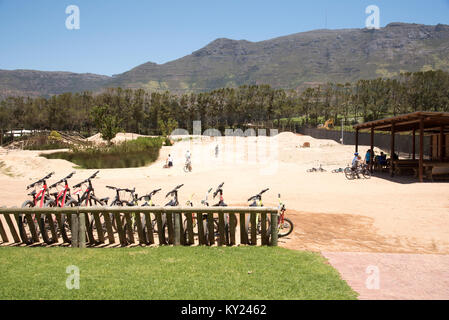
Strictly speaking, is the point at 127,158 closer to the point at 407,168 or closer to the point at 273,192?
the point at 273,192

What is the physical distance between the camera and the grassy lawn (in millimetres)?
4070

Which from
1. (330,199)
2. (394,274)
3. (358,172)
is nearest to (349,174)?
(358,172)

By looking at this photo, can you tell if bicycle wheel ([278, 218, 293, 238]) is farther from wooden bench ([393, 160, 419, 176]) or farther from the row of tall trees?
the row of tall trees

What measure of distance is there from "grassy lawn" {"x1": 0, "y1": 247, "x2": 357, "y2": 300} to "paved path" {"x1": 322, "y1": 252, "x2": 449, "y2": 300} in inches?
8.7

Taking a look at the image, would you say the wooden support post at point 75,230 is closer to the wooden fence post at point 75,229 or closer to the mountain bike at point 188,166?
the wooden fence post at point 75,229

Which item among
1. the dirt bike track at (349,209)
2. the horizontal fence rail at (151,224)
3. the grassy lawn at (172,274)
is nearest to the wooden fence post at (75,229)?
the horizontal fence rail at (151,224)

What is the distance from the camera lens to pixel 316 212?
10141 millimetres

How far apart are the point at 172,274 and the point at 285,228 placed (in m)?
3.57

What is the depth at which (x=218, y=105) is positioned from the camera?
73.6m

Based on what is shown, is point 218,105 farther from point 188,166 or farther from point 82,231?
point 82,231

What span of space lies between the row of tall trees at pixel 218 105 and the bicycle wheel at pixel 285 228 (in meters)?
55.8

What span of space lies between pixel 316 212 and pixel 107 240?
221 inches

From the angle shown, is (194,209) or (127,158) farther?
(127,158)

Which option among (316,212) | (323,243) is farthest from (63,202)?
(316,212)
